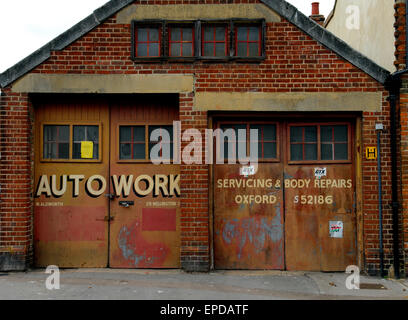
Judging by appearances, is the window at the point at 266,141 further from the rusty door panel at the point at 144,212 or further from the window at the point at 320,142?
the rusty door panel at the point at 144,212

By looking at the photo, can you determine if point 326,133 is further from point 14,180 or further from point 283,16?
point 14,180

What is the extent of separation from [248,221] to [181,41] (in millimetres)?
3548

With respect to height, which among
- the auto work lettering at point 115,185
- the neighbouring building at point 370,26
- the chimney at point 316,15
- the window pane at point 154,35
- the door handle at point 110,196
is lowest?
the door handle at point 110,196

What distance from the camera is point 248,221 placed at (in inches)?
335

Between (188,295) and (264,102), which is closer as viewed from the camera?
(188,295)

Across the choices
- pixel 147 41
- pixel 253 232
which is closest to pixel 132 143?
pixel 147 41

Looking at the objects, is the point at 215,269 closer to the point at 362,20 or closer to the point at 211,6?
the point at 211,6

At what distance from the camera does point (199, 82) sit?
326 inches

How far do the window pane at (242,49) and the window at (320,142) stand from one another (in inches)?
63.5

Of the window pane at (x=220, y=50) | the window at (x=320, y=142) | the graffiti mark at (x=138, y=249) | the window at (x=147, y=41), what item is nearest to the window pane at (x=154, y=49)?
the window at (x=147, y=41)

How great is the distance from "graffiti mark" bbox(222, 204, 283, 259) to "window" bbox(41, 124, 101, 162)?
9.36 feet

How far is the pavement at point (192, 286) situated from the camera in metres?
6.84

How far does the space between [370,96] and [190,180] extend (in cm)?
355

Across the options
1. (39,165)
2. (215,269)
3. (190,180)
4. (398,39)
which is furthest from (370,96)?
(39,165)
